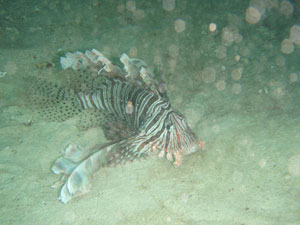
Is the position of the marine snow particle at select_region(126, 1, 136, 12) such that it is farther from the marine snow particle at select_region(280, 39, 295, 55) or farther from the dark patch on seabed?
the marine snow particle at select_region(280, 39, 295, 55)

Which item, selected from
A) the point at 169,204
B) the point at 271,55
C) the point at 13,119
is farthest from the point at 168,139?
the point at 271,55

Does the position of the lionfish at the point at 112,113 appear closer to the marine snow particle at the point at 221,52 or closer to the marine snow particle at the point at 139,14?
the marine snow particle at the point at 221,52

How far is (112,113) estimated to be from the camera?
473cm

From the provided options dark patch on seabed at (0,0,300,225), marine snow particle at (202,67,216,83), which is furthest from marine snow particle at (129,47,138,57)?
marine snow particle at (202,67,216,83)

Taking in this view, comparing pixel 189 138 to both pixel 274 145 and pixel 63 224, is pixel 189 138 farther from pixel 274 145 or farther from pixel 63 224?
pixel 63 224

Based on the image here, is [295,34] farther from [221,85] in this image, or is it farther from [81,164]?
[81,164]

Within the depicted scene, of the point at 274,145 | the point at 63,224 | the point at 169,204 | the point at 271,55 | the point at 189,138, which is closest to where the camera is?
the point at 63,224

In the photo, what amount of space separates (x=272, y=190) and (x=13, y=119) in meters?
5.23

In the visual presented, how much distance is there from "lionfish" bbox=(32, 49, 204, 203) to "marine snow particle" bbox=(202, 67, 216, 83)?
2.63 m

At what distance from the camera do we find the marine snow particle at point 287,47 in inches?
261

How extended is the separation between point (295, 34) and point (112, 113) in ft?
21.0

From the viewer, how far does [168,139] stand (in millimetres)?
3625

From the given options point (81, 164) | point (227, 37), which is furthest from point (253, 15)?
point (81, 164)

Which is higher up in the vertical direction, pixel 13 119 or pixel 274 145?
pixel 274 145
